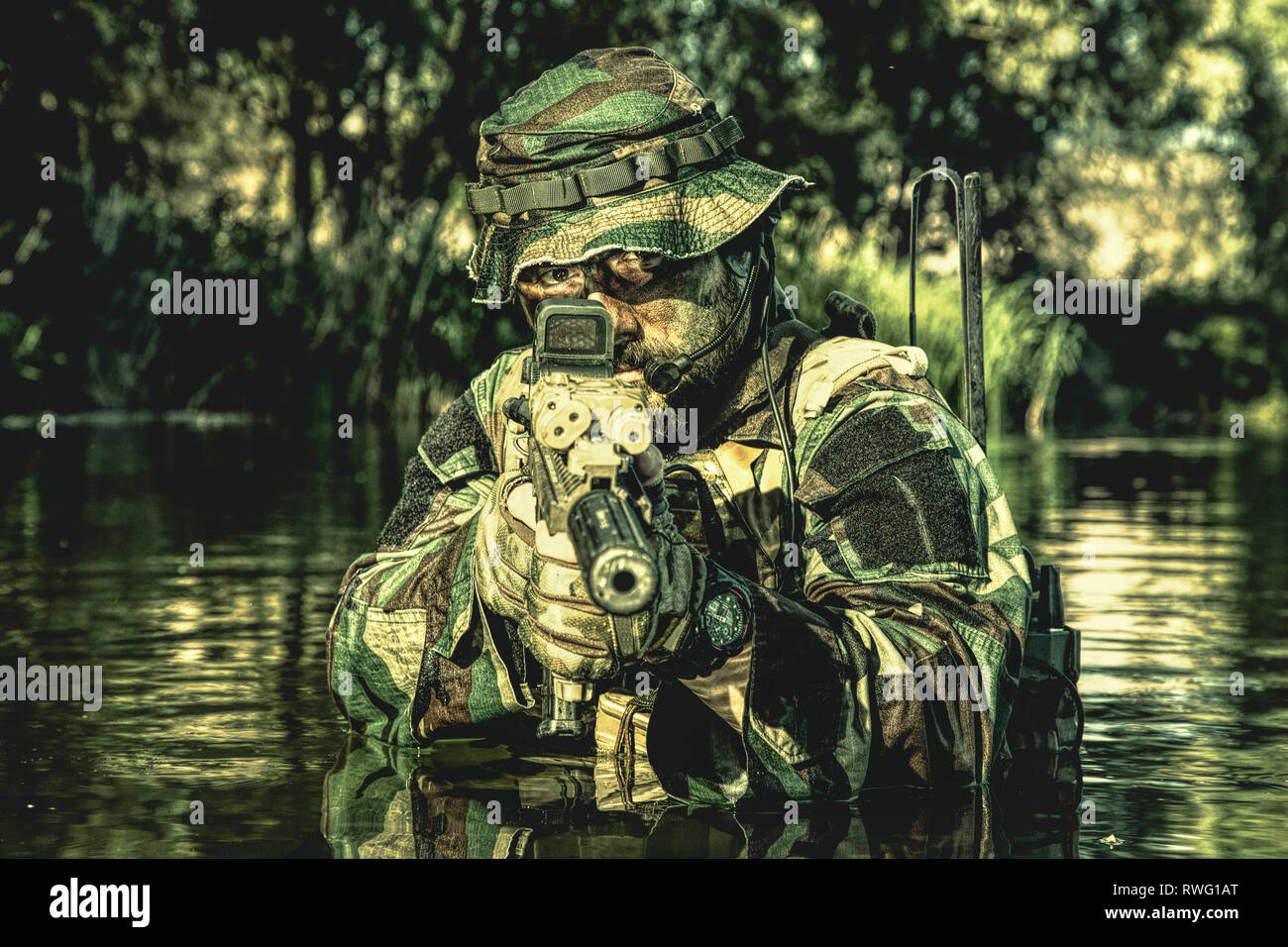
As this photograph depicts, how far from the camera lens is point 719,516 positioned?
169 inches

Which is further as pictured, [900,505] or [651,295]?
[651,295]

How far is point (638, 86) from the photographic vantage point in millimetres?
4227

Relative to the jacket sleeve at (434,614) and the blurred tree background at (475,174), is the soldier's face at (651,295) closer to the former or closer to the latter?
the jacket sleeve at (434,614)

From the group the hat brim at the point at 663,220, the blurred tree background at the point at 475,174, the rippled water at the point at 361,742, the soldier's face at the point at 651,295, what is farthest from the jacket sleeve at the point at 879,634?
the blurred tree background at the point at 475,174

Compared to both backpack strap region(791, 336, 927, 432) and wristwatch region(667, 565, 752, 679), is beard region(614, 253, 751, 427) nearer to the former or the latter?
backpack strap region(791, 336, 927, 432)

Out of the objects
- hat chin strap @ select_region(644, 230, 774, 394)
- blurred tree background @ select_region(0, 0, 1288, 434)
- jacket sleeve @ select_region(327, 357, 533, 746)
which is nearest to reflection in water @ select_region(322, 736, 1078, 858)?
jacket sleeve @ select_region(327, 357, 533, 746)

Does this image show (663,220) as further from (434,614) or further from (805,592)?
(434,614)

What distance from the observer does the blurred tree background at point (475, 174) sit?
864 inches

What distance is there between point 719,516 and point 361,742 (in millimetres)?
1495

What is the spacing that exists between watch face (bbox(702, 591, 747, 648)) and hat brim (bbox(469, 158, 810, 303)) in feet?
2.40

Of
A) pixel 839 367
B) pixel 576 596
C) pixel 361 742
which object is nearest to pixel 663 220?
pixel 839 367

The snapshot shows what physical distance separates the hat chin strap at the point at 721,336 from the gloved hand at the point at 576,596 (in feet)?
1.90
